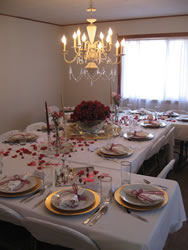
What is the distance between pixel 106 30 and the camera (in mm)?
5598

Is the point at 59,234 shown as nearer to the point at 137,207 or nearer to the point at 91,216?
the point at 91,216

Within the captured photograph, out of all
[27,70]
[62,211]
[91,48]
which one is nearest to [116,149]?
[62,211]

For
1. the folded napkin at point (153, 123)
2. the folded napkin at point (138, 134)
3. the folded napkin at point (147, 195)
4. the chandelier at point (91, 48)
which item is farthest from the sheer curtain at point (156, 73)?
the folded napkin at point (147, 195)

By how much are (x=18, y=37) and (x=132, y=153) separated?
3.71 meters

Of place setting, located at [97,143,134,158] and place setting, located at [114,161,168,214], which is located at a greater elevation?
place setting, located at [97,143,134,158]

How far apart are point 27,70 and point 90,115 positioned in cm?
308

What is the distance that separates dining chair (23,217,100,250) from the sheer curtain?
172 inches

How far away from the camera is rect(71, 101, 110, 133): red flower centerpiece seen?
2.71 m

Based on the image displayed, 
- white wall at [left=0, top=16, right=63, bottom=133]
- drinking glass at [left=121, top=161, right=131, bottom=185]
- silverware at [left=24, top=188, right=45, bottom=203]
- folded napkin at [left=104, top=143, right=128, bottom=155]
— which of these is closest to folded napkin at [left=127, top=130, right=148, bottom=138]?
folded napkin at [left=104, top=143, right=128, bottom=155]

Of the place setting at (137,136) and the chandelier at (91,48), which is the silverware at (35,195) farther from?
the chandelier at (91,48)

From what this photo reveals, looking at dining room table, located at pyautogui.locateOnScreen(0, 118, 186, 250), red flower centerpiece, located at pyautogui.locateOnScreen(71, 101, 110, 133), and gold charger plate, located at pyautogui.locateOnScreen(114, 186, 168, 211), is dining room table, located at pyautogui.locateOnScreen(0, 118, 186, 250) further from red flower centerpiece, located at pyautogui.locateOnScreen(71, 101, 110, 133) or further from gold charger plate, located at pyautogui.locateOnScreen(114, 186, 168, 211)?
red flower centerpiece, located at pyautogui.locateOnScreen(71, 101, 110, 133)

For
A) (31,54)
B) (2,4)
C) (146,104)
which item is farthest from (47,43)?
(146,104)

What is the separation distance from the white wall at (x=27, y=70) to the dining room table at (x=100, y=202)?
2.45 metres

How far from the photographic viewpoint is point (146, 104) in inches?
217
